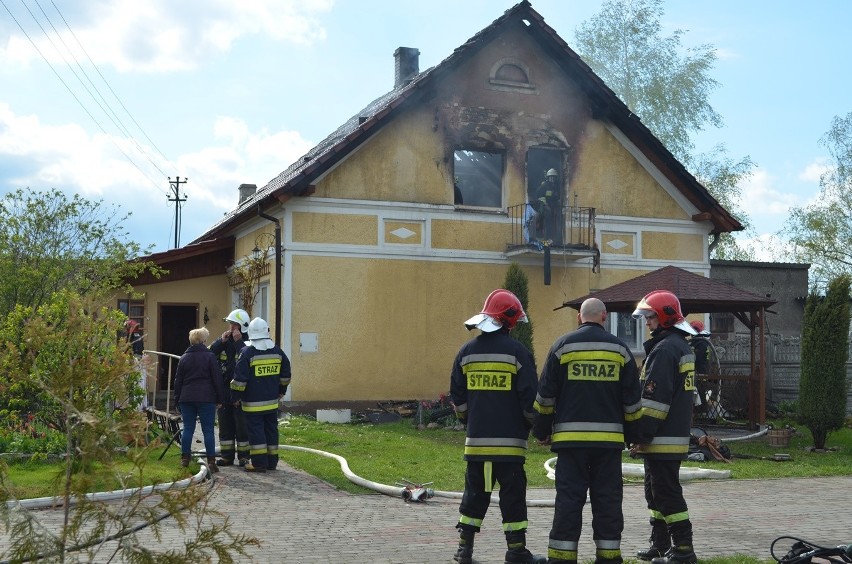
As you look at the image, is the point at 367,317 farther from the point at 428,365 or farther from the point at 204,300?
the point at 204,300

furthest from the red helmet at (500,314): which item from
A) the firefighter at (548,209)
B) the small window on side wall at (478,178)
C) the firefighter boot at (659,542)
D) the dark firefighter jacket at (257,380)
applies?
the small window on side wall at (478,178)

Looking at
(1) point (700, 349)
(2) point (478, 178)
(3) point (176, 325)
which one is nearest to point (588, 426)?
(1) point (700, 349)

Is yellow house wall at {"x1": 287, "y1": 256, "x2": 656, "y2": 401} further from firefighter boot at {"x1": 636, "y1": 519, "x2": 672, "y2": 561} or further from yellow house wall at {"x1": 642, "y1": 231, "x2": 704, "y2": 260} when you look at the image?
firefighter boot at {"x1": 636, "y1": 519, "x2": 672, "y2": 561}

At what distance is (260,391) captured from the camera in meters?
11.7

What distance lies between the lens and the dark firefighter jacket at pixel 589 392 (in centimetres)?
685

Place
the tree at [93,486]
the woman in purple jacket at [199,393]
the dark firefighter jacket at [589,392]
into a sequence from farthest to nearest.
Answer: the woman in purple jacket at [199,393], the dark firefighter jacket at [589,392], the tree at [93,486]

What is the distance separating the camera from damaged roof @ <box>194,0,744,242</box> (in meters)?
19.0

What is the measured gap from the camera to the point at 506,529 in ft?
23.1

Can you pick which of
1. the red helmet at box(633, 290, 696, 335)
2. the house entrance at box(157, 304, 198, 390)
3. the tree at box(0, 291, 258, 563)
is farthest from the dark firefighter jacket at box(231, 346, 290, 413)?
the house entrance at box(157, 304, 198, 390)

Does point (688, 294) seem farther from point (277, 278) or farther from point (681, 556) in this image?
point (681, 556)

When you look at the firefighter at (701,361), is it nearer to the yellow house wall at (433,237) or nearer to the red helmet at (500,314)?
the yellow house wall at (433,237)

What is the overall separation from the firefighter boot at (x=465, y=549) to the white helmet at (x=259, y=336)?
209 inches

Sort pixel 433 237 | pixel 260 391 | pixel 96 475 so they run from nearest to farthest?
pixel 96 475 < pixel 260 391 < pixel 433 237

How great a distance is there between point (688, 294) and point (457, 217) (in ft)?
18.5
